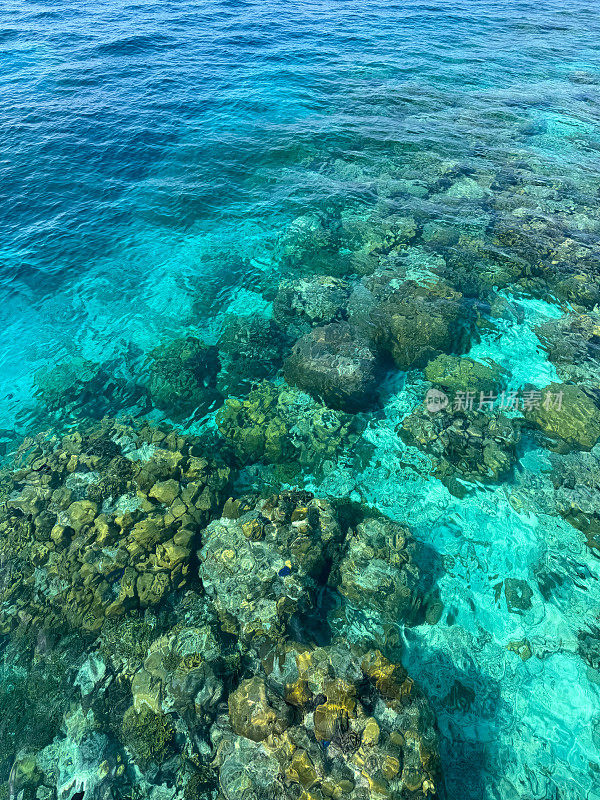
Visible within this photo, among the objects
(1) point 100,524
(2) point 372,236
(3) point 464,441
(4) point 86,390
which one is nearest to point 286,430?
(3) point 464,441

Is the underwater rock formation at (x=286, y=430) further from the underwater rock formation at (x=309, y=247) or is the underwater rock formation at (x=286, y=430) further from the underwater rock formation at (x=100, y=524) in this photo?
the underwater rock formation at (x=309, y=247)

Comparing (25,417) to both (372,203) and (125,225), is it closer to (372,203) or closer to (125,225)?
(125,225)

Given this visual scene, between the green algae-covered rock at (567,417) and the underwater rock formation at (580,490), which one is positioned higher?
the green algae-covered rock at (567,417)

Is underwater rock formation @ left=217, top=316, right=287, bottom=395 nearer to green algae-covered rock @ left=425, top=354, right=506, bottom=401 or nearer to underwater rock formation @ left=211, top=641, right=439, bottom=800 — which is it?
green algae-covered rock @ left=425, top=354, right=506, bottom=401

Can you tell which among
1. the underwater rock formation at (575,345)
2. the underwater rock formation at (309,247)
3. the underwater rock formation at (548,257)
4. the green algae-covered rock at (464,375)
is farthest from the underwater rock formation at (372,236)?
the underwater rock formation at (575,345)

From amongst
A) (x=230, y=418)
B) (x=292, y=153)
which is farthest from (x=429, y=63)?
(x=230, y=418)
